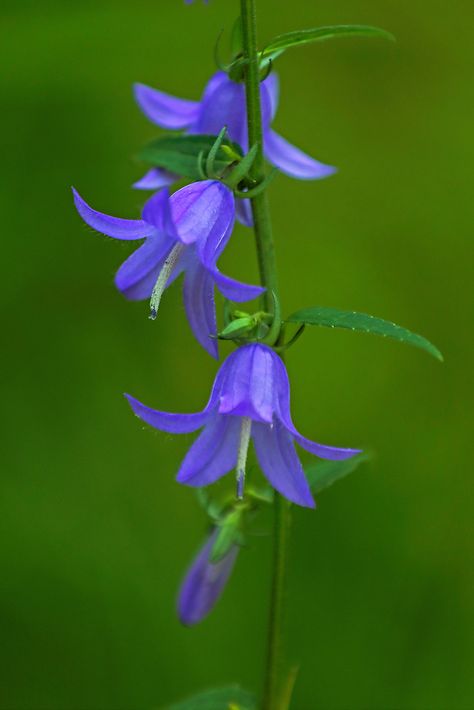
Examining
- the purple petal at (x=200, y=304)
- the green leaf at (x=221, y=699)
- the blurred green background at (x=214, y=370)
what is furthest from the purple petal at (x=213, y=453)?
the blurred green background at (x=214, y=370)

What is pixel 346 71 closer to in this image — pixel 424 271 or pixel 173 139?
pixel 424 271

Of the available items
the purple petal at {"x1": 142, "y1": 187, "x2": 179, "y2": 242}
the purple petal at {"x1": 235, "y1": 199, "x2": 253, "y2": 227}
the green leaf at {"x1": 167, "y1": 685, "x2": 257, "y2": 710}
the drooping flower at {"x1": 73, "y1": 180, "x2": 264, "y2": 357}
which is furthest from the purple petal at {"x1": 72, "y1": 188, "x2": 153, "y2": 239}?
the green leaf at {"x1": 167, "y1": 685, "x2": 257, "y2": 710}

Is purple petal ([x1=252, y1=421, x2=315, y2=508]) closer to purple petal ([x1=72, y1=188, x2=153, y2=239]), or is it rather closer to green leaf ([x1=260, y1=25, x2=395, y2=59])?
purple petal ([x1=72, y1=188, x2=153, y2=239])

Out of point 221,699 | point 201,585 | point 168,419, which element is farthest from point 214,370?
point 168,419

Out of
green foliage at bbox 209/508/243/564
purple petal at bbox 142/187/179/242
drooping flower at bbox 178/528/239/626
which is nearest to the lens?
purple petal at bbox 142/187/179/242

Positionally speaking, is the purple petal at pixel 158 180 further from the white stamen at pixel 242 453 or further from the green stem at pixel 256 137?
the white stamen at pixel 242 453

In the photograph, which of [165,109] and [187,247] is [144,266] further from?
[165,109]
